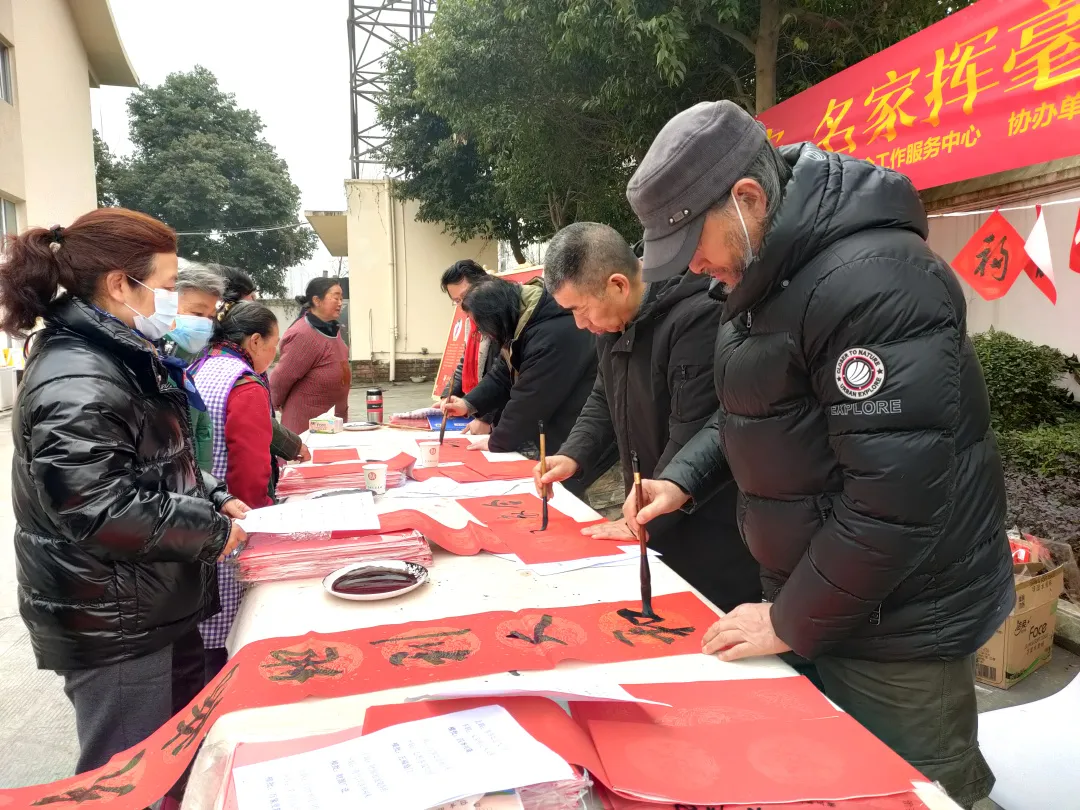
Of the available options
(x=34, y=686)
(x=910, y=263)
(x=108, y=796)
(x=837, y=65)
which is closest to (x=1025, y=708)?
(x=910, y=263)

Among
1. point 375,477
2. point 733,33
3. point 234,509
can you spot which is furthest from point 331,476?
point 733,33

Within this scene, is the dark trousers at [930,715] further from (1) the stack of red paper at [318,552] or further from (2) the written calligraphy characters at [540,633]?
(1) the stack of red paper at [318,552]

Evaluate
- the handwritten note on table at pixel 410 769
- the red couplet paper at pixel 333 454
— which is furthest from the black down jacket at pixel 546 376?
the handwritten note on table at pixel 410 769

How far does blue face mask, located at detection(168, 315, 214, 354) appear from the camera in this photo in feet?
6.15

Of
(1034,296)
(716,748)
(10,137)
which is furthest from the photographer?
(10,137)

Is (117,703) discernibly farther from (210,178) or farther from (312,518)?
(210,178)

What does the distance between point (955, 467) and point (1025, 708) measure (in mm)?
1115

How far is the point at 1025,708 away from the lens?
1777 mm

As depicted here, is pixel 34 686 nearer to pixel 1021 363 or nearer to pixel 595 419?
pixel 595 419

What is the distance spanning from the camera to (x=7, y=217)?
10344mm

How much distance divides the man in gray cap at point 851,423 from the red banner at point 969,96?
1680 millimetres

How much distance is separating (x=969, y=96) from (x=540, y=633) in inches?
126

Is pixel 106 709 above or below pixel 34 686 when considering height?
above

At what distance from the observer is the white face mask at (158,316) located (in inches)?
64.8
